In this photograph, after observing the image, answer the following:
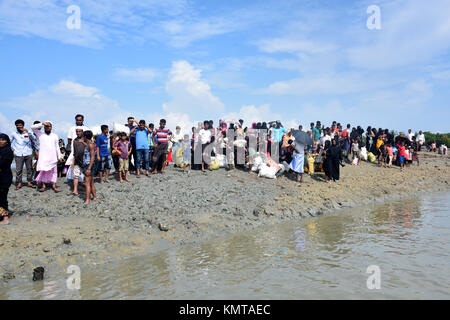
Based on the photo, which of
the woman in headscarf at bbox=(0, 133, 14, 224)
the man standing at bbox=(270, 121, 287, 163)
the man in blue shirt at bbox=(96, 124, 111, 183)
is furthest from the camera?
the man standing at bbox=(270, 121, 287, 163)

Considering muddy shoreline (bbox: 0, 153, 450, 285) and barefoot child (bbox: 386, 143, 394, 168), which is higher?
→ barefoot child (bbox: 386, 143, 394, 168)

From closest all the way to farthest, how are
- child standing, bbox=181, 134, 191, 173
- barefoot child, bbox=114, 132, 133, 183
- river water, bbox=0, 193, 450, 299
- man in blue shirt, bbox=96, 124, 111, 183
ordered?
river water, bbox=0, 193, 450, 299
man in blue shirt, bbox=96, 124, 111, 183
barefoot child, bbox=114, 132, 133, 183
child standing, bbox=181, 134, 191, 173

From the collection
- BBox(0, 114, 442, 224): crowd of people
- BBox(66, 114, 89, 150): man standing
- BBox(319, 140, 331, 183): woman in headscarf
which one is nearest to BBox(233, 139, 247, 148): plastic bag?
BBox(0, 114, 442, 224): crowd of people

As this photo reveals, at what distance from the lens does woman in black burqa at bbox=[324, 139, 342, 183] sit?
13844mm

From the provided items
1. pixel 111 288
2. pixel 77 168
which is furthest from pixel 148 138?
pixel 111 288

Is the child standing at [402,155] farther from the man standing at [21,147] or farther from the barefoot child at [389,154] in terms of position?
the man standing at [21,147]

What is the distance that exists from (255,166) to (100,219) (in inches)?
290

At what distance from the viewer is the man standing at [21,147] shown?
923 centimetres

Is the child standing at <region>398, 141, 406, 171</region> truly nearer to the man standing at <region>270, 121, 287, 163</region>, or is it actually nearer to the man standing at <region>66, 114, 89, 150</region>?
the man standing at <region>270, 121, 287, 163</region>

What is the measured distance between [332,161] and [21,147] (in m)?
11.7

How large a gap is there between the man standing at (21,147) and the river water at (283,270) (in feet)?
16.5

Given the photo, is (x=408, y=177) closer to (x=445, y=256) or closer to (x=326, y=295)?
(x=445, y=256)

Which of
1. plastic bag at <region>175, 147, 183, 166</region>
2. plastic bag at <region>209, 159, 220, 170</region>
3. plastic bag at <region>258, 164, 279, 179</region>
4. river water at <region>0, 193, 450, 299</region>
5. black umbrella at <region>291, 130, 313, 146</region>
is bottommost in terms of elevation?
river water at <region>0, 193, 450, 299</region>

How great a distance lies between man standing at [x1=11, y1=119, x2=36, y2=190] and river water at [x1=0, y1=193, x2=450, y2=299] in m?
5.02
